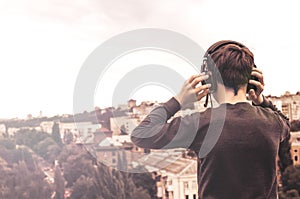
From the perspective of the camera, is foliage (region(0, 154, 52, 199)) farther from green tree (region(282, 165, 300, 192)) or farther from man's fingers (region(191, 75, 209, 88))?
man's fingers (region(191, 75, 209, 88))

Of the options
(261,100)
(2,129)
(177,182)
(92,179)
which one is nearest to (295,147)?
(177,182)

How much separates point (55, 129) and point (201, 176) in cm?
600

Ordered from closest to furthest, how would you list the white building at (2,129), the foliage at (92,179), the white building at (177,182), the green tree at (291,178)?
the white building at (177,182) → the green tree at (291,178) → the white building at (2,129) → the foliage at (92,179)

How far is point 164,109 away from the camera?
436 millimetres

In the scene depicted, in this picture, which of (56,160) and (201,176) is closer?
(201,176)

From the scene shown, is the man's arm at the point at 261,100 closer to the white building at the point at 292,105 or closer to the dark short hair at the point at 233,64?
the dark short hair at the point at 233,64

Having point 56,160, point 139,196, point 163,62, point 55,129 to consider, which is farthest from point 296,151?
point 163,62

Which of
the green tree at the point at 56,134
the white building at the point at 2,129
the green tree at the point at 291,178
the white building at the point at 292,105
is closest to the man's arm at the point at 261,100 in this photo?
the white building at the point at 292,105

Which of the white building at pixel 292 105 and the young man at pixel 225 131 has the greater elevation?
the white building at pixel 292 105

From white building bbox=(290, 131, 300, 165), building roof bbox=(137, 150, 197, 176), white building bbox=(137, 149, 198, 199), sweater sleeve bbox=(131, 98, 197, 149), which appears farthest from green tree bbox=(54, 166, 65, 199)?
sweater sleeve bbox=(131, 98, 197, 149)

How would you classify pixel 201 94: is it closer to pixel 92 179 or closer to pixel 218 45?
pixel 218 45

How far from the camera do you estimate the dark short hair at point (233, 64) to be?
16.9 inches

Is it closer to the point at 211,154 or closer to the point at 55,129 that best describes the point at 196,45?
the point at 211,154

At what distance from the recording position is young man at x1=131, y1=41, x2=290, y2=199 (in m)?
0.42
